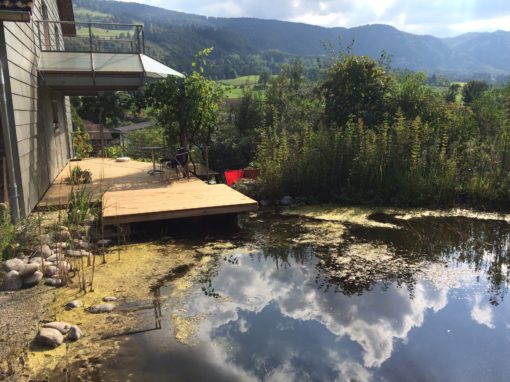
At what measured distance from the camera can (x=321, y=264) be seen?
519 centimetres

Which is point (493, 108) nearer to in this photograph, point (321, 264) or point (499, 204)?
point (499, 204)

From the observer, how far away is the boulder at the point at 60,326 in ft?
11.5

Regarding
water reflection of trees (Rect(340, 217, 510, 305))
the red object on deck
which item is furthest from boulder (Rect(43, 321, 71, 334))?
the red object on deck

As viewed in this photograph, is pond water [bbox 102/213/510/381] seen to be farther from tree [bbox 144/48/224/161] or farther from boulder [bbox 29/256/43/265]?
tree [bbox 144/48/224/161]

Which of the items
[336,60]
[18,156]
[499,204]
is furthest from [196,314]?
[336,60]

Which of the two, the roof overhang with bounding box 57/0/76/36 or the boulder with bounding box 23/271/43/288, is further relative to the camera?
the roof overhang with bounding box 57/0/76/36

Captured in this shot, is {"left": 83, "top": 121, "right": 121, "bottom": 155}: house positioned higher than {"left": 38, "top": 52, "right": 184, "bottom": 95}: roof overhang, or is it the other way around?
{"left": 38, "top": 52, "right": 184, "bottom": 95}: roof overhang

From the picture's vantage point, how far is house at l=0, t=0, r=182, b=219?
19.1 ft

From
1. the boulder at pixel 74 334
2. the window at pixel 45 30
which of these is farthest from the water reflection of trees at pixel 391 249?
the window at pixel 45 30

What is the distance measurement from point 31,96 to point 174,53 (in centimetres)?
9760

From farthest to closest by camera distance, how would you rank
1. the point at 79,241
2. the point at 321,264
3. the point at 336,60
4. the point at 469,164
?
1. the point at 336,60
2. the point at 469,164
3. the point at 79,241
4. the point at 321,264

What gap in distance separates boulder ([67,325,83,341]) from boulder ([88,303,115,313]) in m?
0.41

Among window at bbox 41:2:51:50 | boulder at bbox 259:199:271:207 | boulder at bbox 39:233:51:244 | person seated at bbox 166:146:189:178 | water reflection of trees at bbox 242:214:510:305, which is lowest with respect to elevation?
boulder at bbox 259:199:271:207

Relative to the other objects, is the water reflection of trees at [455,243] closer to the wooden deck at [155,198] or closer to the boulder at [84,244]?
the wooden deck at [155,198]
